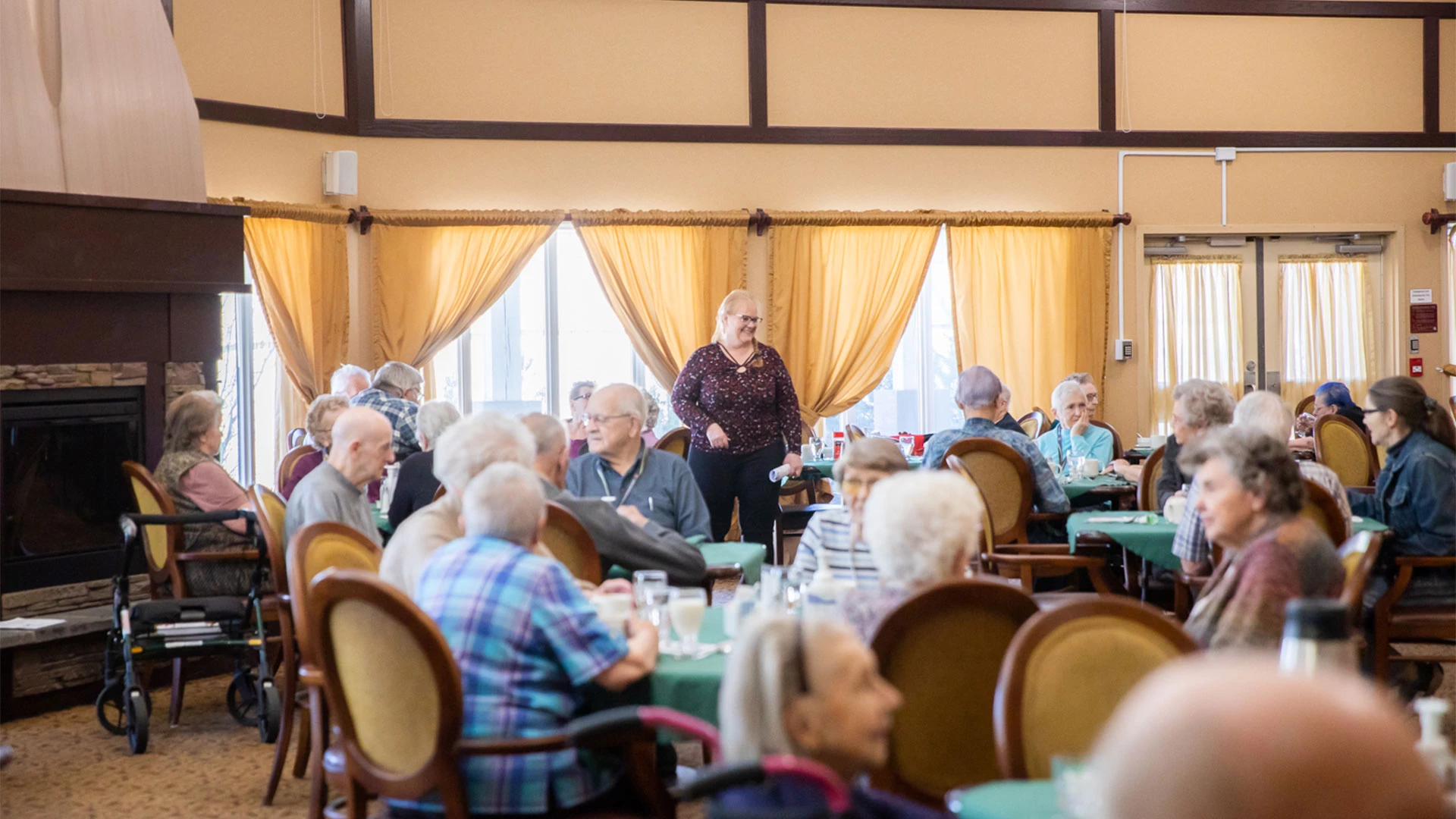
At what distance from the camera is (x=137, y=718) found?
482 centimetres

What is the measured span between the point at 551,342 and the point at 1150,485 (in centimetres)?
501

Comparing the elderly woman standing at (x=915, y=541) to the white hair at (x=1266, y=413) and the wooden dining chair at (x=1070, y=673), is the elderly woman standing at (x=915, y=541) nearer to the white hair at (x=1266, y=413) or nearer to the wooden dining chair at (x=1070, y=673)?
the wooden dining chair at (x=1070, y=673)

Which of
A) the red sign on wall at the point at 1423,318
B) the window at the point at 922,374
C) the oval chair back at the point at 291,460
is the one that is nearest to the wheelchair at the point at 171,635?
the oval chair back at the point at 291,460

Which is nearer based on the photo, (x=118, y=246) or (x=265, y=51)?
(x=118, y=246)

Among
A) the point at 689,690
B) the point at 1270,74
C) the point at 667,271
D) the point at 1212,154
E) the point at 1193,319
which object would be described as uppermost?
the point at 1270,74

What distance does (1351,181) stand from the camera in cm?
1020

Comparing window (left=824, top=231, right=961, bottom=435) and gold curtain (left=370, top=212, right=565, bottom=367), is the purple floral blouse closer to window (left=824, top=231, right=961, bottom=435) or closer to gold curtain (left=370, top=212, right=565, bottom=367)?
gold curtain (left=370, top=212, right=565, bottom=367)

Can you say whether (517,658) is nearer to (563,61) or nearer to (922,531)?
(922,531)

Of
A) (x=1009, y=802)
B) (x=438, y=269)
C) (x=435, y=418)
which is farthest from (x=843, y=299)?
(x=1009, y=802)

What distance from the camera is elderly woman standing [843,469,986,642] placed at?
8.73 feet

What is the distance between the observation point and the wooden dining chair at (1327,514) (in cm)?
416

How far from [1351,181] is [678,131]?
513 cm

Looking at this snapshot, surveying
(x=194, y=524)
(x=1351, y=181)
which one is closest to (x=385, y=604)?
(x=194, y=524)

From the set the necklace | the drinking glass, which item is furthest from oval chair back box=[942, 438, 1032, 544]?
the drinking glass
